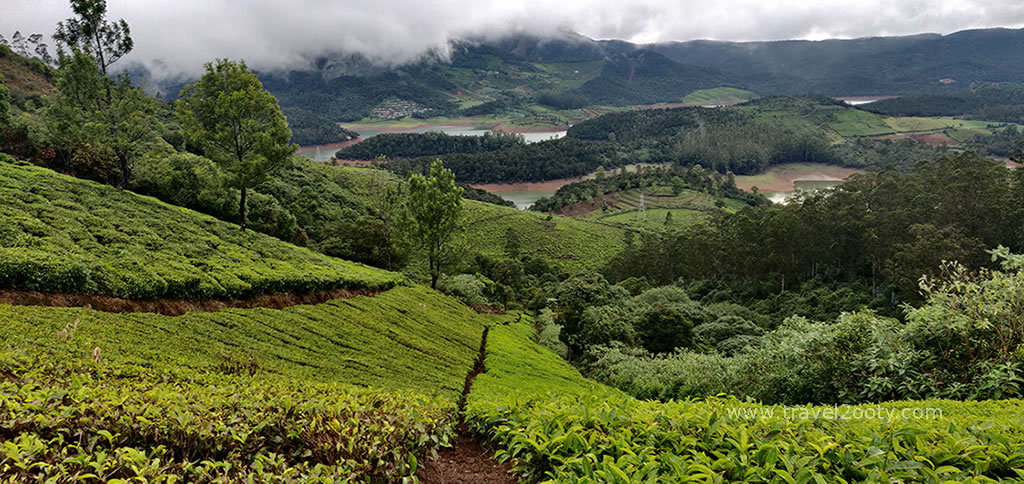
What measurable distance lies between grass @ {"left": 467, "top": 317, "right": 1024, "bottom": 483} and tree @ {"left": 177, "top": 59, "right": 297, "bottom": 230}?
2395cm

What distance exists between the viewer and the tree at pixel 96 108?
79.6 feet

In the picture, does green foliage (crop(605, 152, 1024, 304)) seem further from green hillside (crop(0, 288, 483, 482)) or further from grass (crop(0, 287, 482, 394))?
green hillside (crop(0, 288, 483, 482))

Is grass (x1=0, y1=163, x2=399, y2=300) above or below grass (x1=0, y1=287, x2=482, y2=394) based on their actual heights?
above

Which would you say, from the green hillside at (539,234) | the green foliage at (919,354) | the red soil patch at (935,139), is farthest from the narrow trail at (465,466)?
the red soil patch at (935,139)

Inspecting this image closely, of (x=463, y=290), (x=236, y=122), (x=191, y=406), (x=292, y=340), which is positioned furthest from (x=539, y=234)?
A: (x=191, y=406)

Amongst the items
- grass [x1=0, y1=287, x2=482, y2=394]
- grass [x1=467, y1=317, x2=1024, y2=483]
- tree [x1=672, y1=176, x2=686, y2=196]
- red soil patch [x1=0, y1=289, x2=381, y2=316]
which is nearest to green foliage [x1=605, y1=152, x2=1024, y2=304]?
grass [x1=0, y1=287, x2=482, y2=394]

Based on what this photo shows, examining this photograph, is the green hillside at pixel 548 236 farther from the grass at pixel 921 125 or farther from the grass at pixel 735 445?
the grass at pixel 921 125

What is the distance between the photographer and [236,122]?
26.2 metres

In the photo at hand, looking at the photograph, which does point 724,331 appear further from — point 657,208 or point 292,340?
point 657,208

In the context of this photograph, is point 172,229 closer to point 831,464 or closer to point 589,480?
point 589,480

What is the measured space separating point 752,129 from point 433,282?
182 meters

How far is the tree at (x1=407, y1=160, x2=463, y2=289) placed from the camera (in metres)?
35.3

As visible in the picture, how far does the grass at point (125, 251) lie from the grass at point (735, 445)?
13.5 m

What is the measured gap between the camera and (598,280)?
52.3 m
